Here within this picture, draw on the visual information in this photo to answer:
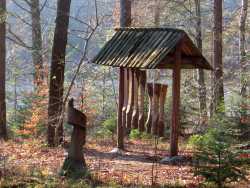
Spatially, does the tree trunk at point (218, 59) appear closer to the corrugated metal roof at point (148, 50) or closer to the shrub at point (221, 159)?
the corrugated metal roof at point (148, 50)

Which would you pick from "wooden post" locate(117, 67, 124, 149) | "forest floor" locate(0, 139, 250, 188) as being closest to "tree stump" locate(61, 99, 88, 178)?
"forest floor" locate(0, 139, 250, 188)

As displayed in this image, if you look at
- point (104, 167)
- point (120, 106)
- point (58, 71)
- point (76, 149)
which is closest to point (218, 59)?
point (58, 71)

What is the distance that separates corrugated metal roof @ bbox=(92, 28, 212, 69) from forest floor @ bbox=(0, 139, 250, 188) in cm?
209

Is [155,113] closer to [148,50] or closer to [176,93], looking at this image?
[176,93]

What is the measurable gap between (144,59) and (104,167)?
2.40m

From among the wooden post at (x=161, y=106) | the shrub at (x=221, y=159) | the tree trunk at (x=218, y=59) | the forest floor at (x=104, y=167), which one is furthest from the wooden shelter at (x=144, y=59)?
the tree trunk at (x=218, y=59)

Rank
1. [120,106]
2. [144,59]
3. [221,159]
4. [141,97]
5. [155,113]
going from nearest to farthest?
1. [221,159]
2. [144,59]
3. [155,113]
4. [141,97]
5. [120,106]

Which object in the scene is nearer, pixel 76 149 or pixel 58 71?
pixel 76 149

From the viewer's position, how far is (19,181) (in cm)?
733

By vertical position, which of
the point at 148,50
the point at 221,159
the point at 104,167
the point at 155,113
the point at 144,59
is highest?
the point at 148,50

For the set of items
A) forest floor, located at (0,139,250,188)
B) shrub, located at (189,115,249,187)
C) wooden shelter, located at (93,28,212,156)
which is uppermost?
wooden shelter, located at (93,28,212,156)

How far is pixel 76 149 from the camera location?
824 cm

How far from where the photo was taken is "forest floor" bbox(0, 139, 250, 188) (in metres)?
7.49

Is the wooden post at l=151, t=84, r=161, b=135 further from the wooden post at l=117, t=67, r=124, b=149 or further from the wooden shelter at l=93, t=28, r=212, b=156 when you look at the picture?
the wooden post at l=117, t=67, r=124, b=149
